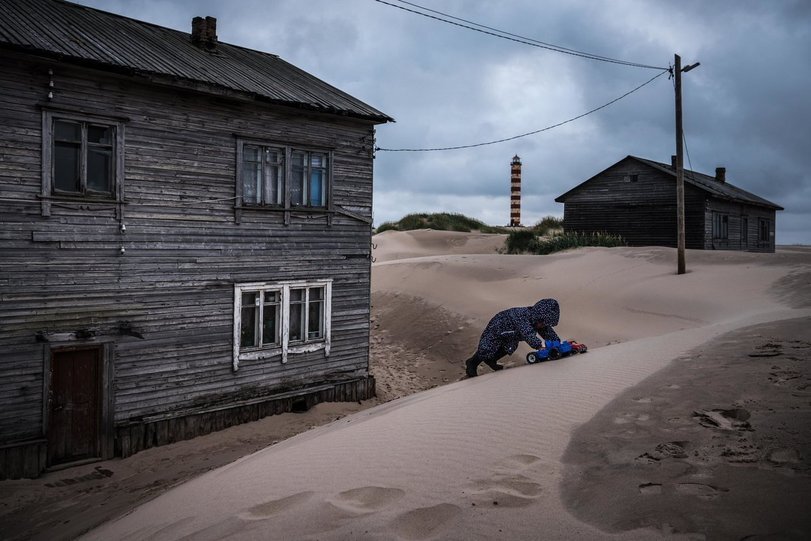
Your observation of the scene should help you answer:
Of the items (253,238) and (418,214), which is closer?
(253,238)

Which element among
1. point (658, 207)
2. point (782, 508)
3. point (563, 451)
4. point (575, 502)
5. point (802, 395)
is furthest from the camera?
point (658, 207)

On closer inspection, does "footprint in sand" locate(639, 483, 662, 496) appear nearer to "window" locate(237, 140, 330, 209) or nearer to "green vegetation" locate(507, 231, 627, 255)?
"window" locate(237, 140, 330, 209)

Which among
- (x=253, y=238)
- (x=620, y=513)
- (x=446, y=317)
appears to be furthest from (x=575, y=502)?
(x=446, y=317)

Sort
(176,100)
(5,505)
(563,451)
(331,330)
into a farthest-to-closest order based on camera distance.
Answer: (331,330) < (176,100) < (5,505) < (563,451)

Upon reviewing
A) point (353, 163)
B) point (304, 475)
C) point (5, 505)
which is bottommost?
point (5, 505)

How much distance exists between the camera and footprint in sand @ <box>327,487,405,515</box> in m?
5.21

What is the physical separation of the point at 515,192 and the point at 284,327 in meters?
47.8

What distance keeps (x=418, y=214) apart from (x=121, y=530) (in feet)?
175

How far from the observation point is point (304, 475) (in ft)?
21.1

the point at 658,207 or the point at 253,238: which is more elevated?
the point at 658,207

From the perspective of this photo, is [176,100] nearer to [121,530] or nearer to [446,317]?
[121,530]

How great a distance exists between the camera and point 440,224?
5731 centimetres

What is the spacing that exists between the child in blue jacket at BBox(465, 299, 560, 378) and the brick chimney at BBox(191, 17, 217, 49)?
10.3 metres

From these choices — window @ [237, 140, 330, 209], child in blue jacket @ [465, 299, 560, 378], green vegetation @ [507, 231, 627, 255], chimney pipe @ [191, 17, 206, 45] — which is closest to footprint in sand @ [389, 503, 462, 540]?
child in blue jacket @ [465, 299, 560, 378]
